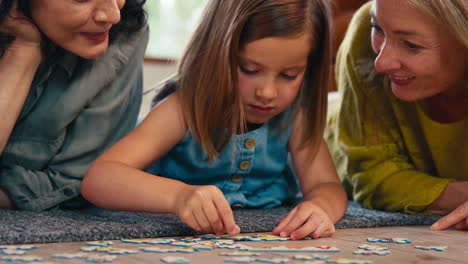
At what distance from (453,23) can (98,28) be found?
0.85 metres

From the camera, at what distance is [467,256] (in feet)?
3.97

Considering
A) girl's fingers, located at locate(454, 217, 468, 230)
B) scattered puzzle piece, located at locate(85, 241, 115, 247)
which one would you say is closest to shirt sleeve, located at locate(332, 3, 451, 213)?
girl's fingers, located at locate(454, 217, 468, 230)

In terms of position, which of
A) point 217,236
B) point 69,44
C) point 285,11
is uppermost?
point 285,11

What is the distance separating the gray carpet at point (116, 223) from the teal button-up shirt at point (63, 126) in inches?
3.8

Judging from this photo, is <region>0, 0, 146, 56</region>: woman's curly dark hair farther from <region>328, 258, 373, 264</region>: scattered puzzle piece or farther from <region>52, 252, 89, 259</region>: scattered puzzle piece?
<region>328, 258, 373, 264</region>: scattered puzzle piece

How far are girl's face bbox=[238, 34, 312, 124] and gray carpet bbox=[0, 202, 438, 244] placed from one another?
0.28 m

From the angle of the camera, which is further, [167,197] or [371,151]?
[371,151]

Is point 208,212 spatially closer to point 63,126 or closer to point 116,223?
point 116,223

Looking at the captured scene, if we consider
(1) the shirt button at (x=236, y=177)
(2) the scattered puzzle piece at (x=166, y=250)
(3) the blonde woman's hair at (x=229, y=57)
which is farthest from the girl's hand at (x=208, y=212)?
(1) the shirt button at (x=236, y=177)

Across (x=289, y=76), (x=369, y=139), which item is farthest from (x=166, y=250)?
(x=369, y=139)

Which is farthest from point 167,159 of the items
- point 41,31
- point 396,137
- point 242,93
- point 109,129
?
point 396,137

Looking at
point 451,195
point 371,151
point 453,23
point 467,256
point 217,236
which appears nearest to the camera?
point 467,256

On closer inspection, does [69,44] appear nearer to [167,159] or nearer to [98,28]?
[98,28]

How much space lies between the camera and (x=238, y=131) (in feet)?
5.59
